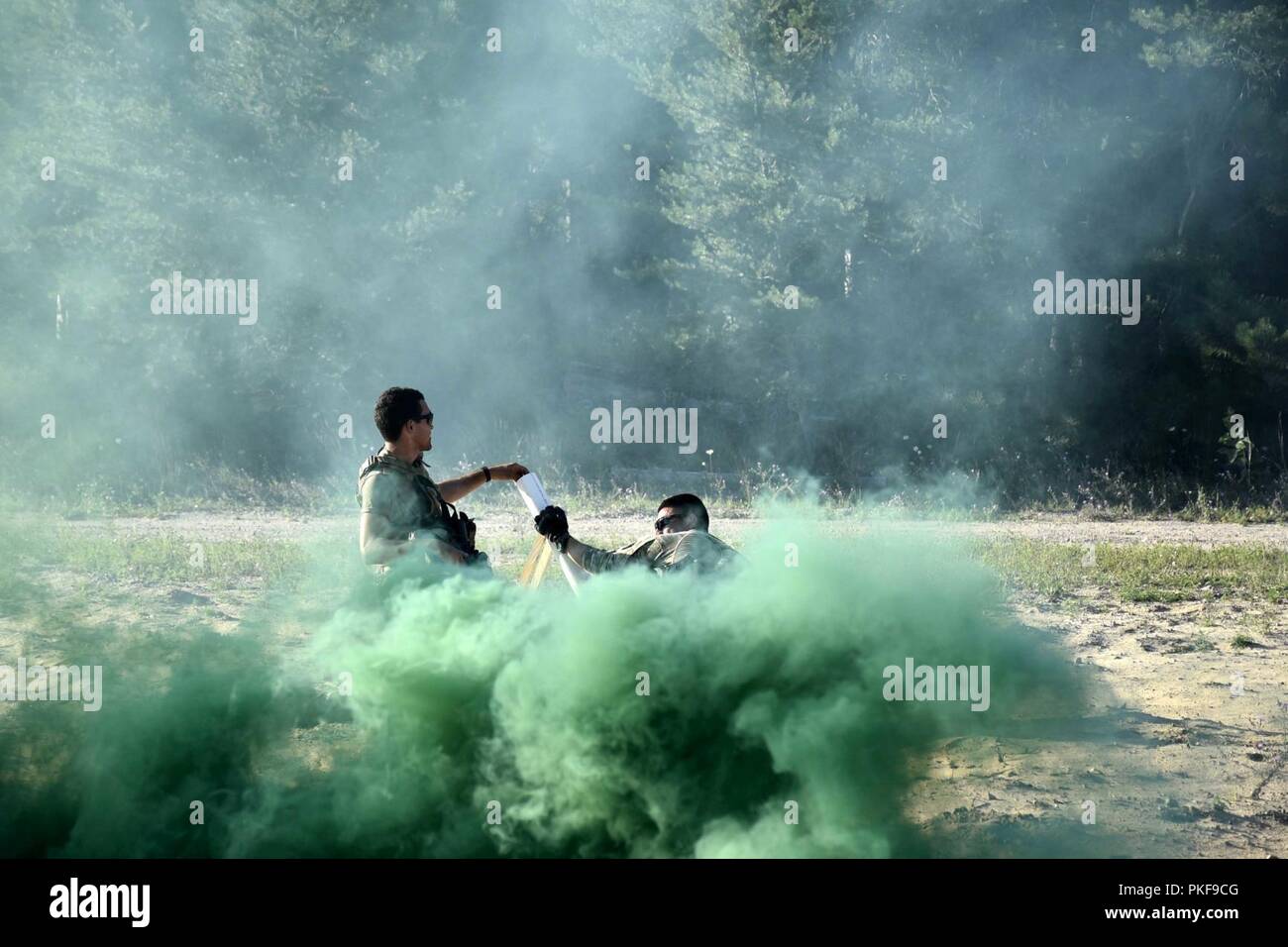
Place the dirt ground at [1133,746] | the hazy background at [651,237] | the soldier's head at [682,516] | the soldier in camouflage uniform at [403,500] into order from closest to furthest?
the dirt ground at [1133,746] < the soldier in camouflage uniform at [403,500] < the soldier's head at [682,516] < the hazy background at [651,237]

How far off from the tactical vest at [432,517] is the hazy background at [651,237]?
31.4ft

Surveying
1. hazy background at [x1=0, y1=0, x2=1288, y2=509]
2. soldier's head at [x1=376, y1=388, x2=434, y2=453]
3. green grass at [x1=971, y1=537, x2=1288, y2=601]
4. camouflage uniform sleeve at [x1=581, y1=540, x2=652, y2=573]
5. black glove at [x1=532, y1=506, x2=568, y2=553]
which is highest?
hazy background at [x1=0, y1=0, x2=1288, y2=509]

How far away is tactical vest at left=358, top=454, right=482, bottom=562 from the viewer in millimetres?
5227

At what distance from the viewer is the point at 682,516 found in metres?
5.57

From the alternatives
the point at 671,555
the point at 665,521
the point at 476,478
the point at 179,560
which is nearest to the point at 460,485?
the point at 476,478

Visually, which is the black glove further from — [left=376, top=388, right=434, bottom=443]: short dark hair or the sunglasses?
[left=376, top=388, right=434, bottom=443]: short dark hair

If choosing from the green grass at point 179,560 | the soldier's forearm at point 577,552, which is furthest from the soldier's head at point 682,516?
the green grass at point 179,560

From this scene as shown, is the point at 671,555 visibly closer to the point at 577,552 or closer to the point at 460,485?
the point at 577,552

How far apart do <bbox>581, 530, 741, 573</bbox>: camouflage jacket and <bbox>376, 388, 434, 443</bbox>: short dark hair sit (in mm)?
984

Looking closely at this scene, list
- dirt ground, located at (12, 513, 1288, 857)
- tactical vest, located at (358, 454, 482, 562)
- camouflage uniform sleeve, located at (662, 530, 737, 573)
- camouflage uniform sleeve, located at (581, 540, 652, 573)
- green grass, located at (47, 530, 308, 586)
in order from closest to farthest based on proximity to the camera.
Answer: dirt ground, located at (12, 513, 1288, 857), tactical vest, located at (358, 454, 482, 562), camouflage uniform sleeve, located at (662, 530, 737, 573), camouflage uniform sleeve, located at (581, 540, 652, 573), green grass, located at (47, 530, 308, 586)

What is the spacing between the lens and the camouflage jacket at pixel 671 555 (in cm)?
535

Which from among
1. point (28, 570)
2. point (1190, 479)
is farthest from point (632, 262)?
point (28, 570)

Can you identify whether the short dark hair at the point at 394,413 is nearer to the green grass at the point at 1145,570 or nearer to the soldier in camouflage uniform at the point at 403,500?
the soldier in camouflage uniform at the point at 403,500

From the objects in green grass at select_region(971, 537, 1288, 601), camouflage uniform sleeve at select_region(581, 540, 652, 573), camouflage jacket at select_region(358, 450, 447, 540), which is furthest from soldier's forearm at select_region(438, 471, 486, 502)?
green grass at select_region(971, 537, 1288, 601)
